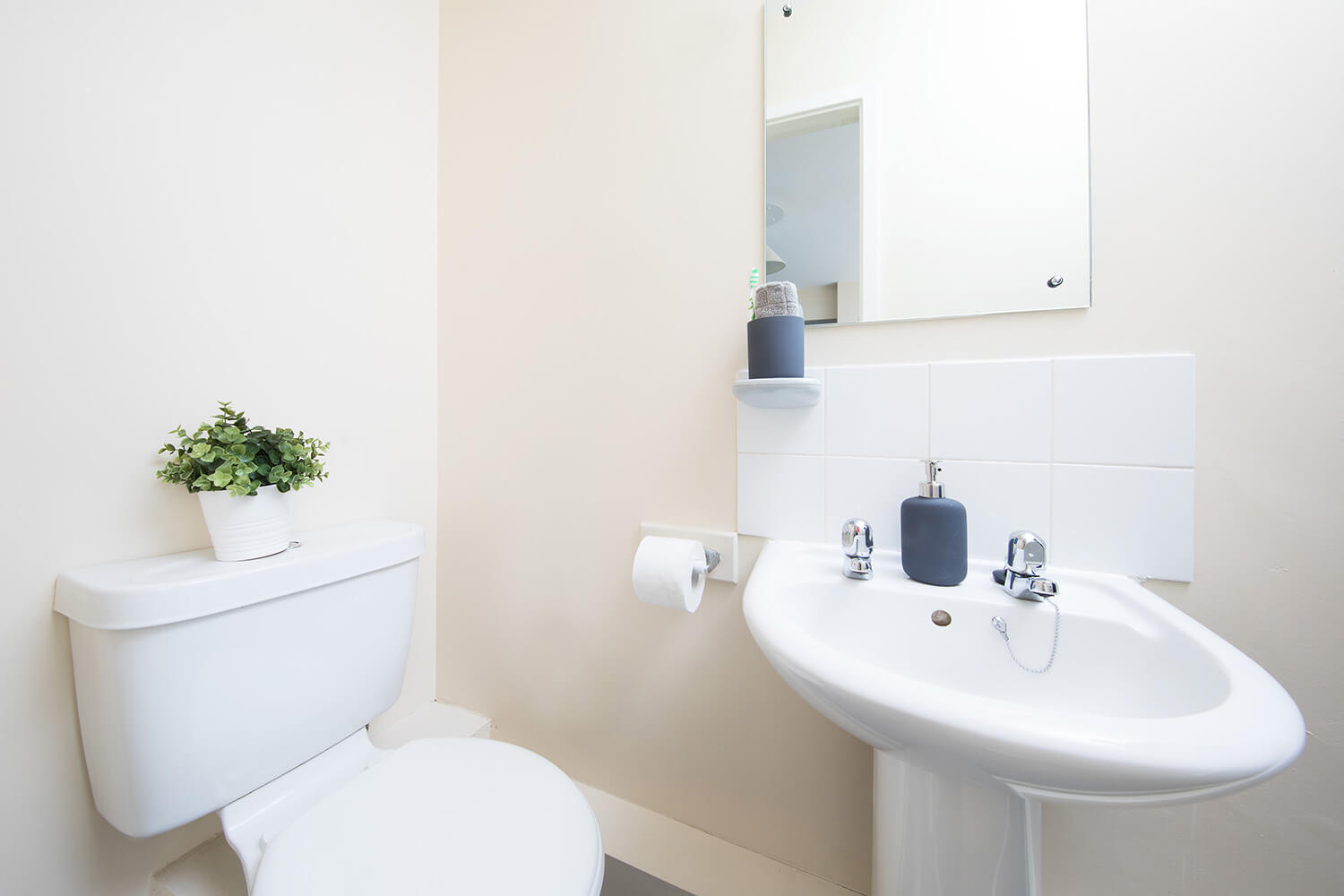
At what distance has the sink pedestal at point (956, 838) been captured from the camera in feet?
1.62

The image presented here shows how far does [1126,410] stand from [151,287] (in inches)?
57.8

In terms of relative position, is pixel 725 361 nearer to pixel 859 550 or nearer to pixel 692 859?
pixel 859 550

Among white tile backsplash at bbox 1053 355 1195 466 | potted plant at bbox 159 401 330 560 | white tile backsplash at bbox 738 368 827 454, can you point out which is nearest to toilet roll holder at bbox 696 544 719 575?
white tile backsplash at bbox 738 368 827 454

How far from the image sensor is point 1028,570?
1.98 feet

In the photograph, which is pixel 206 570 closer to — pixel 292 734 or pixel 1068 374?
pixel 292 734

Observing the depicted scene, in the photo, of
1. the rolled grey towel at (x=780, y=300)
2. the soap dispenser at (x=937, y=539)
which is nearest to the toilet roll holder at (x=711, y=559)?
the soap dispenser at (x=937, y=539)

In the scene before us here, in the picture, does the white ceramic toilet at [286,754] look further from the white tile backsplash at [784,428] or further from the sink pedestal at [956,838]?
the white tile backsplash at [784,428]

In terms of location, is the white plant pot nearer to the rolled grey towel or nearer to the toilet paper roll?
the toilet paper roll

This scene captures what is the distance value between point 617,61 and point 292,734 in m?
1.34

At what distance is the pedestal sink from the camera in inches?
13.2

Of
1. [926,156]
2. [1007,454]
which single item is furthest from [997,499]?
[926,156]

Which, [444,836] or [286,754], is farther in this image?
[286,754]

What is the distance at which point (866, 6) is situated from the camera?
760 mm

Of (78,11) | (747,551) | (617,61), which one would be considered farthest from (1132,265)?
(78,11)
